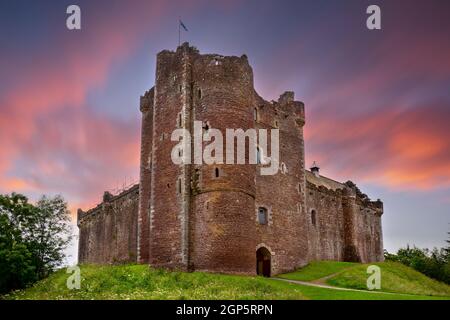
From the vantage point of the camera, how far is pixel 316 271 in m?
45.3

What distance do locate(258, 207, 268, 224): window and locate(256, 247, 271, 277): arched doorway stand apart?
2.16 metres

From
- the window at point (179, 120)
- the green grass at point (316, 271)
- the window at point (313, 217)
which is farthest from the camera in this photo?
the window at point (313, 217)

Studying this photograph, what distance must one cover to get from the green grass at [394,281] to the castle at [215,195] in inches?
237

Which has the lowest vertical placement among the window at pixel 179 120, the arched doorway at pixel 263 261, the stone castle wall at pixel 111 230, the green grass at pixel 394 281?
the green grass at pixel 394 281

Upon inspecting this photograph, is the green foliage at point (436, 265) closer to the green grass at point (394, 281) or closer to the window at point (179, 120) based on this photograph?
the green grass at point (394, 281)

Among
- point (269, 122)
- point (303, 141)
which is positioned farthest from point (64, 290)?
point (303, 141)

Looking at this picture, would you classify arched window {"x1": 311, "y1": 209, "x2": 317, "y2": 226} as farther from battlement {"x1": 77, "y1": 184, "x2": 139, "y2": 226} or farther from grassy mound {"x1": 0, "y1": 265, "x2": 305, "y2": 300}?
grassy mound {"x1": 0, "y1": 265, "x2": 305, "y2": 300}

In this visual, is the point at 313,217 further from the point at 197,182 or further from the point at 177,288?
the point at 177,288

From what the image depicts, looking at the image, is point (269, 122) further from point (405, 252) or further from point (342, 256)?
point (405, 252)

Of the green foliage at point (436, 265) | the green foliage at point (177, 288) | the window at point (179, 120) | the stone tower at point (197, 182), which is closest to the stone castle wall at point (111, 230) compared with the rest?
the stone tower at point (197, 182)

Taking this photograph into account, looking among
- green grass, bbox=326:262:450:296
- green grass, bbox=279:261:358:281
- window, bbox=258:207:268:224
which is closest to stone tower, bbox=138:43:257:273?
window, bbox=258:207:268:224

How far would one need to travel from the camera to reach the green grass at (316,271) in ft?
138

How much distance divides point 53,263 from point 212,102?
24.5 m
